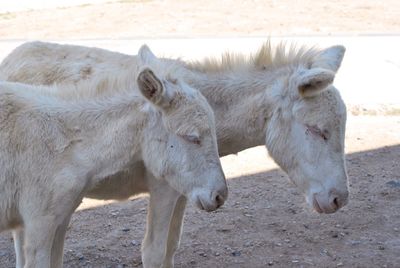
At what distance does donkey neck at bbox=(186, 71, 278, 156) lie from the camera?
5.89m

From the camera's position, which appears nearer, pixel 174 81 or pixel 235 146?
pixel 174 81

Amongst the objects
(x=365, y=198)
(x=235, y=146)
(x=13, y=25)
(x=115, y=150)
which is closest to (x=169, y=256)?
(x=235, y=146)

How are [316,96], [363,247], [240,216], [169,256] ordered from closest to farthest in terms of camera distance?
[316,96] → [169,256] → [363,247] → [240,216]

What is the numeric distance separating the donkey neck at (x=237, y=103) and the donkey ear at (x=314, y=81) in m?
0.32

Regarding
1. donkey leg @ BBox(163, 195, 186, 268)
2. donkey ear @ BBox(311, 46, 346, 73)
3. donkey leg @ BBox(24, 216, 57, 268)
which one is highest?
donkey ear @ BBox(311, 46, 346, 73)

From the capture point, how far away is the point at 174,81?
520 centimetres

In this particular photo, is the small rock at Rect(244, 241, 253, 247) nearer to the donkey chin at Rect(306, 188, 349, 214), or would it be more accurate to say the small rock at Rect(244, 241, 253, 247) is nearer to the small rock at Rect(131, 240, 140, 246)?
the small rock at Rect(131, 240, 140, 246)

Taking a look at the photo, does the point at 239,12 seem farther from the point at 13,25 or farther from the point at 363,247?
the point at 363,247

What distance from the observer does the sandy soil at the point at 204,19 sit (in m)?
18.3

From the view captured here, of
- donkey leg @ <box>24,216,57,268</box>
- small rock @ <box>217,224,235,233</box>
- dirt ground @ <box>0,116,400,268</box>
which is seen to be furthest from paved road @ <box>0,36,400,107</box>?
donkey leg @ <box>24,216,57,268</box>

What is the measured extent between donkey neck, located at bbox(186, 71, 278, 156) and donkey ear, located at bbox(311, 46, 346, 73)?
1.44 ft

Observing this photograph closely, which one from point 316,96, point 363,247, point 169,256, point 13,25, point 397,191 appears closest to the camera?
point 316,96

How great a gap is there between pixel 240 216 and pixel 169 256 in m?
1.79

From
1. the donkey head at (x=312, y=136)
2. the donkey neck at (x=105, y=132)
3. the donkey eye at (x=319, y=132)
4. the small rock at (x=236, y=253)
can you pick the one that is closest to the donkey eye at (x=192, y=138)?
the donkey neck at (x=105, y=132)
